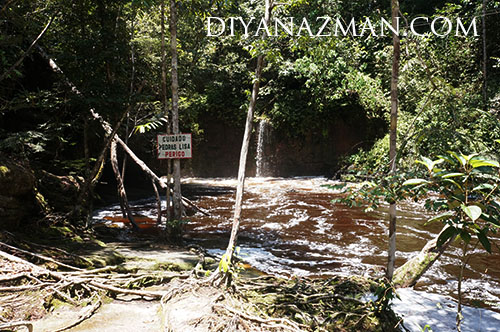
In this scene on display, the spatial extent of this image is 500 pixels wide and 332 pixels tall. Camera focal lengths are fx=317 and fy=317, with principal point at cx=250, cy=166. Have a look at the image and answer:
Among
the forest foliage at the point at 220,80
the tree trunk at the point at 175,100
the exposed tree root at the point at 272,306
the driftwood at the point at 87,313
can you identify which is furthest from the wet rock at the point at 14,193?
the exposed tree root at the point at 272,306

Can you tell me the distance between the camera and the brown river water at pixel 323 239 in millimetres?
4922

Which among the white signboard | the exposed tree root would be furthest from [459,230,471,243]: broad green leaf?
the white signboard

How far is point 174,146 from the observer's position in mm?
5504

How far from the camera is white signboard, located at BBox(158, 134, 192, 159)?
5.48 meters

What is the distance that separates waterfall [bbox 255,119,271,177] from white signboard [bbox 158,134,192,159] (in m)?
12.5

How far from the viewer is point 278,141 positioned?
57.9ft

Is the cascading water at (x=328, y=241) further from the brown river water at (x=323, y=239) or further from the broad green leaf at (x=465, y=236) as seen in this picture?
the broad green leaf at (x=465, y=236)

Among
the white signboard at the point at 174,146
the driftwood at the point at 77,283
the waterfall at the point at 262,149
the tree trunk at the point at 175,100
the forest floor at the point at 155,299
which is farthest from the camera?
the waterfall at the point at 262,149

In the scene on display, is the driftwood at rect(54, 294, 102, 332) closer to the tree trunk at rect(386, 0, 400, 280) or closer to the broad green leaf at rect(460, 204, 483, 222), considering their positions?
the tree trunk at rect(386, 0, 400, 280)

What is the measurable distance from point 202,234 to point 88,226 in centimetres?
241

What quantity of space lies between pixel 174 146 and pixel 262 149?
12.6 meters

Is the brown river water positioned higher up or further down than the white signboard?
further down

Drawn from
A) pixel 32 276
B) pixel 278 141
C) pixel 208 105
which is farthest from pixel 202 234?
pixel 208 105

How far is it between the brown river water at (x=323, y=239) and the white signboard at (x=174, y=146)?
200cm
